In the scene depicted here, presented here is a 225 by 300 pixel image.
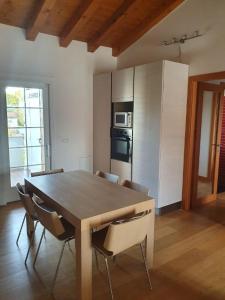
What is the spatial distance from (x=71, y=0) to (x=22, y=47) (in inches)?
42.8

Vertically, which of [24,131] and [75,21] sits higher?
[75,21]

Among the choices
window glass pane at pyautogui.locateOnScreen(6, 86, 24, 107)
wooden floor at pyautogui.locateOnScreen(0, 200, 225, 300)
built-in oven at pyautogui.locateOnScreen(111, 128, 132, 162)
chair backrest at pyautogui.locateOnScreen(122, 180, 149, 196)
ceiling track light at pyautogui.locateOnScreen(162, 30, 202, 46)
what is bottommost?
wooden floor at pyautogui.locateOnScreen(0, 200, 225, 300)

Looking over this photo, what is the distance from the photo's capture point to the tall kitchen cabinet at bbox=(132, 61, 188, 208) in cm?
340

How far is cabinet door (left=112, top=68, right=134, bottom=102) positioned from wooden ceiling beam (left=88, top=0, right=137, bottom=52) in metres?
0.67

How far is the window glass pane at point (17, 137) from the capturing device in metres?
3.96

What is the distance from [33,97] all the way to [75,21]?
1.38 m

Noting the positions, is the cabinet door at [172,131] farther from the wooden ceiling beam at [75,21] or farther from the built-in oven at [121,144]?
Result: the wooden ceiling beam at [75,21]

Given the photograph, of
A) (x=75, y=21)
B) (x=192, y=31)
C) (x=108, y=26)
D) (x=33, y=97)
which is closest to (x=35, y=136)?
(x=33, y=97)

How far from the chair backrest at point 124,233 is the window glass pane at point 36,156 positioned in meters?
2.80

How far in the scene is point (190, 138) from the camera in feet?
12.2

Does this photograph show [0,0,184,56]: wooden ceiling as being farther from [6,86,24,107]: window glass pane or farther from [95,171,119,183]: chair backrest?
[95,171,119,183]: chair backrest

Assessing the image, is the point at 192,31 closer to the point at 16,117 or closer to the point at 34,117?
the point at 34,117

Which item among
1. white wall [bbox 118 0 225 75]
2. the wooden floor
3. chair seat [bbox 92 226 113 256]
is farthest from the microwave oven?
chair seat [bbox 92 226 113 256]

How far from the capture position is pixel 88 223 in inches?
70.2
